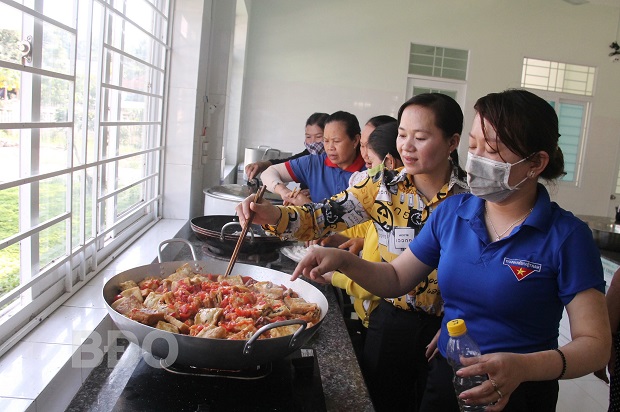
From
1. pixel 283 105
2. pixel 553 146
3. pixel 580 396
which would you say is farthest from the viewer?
pixel 283 105

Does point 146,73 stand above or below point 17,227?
above

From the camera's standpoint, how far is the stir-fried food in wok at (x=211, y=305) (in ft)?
3.87

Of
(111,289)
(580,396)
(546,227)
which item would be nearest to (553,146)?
(546,227)

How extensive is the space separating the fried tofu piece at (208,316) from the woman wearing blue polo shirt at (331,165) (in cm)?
135

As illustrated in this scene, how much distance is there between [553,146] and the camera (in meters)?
1.23

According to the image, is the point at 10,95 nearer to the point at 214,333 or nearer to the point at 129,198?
the point at 214,333

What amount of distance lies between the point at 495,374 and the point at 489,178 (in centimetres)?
45

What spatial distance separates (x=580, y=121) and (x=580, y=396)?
16.2ft

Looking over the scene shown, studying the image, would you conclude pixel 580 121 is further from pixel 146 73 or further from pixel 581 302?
pixel 581 302

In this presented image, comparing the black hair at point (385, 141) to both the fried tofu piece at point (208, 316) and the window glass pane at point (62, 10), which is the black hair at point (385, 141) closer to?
the fried tofu piece at point (208, 316)

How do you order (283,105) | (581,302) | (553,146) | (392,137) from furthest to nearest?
(283,105) < (392,137) < (553,146) < (581,302)

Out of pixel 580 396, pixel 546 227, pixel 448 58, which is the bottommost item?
pixel 580 396

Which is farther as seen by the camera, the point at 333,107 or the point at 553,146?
the point at 333,107

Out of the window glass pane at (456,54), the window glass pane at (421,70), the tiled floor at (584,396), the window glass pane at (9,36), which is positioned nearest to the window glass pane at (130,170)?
the window glass pane at (9,36)
